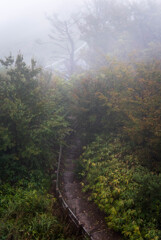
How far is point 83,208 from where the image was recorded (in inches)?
376

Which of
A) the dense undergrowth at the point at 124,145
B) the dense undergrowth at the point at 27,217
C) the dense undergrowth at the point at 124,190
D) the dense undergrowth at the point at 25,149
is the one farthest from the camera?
the dense undergrowth at the point at 25,149

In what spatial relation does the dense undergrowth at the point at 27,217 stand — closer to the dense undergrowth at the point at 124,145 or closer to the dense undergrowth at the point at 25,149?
the dense undergrowth at the point at 25,149

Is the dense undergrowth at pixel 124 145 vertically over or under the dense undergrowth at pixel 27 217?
over

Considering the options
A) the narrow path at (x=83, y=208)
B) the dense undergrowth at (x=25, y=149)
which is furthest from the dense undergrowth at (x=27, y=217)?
the narrow path at (x=83, y=208)

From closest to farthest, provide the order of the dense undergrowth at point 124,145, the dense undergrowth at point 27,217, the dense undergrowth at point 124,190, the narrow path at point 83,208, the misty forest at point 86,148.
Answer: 1. the dense undergrowth at point 27,217
2. the dense undergrowth at point 124,190
3. the misty forest at point 86,148
4. the narrow path at point 83,208
5. the dense undergrowth at point 124,145

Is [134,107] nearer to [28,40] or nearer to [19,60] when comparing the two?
Result: [19,60]

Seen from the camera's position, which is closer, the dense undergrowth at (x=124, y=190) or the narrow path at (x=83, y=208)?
the dense undergrowth at (x=124, y=190)

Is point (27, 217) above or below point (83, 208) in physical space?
above

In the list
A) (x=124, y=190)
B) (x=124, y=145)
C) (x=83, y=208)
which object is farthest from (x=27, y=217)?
(x=124, y=145)

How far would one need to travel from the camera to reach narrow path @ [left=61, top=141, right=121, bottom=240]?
25.3 feet

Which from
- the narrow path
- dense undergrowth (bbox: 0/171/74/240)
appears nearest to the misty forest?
dense undergrowth (bbox: 0/171/74/240)

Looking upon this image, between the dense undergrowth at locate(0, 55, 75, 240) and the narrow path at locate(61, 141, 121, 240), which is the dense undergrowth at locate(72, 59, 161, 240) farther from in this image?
the dense undergrowth at locate(0, 55, 75, 240)

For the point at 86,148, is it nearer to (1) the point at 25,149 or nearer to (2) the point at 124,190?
(1) the point at 25,149

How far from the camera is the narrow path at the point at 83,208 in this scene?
7.70 meters
